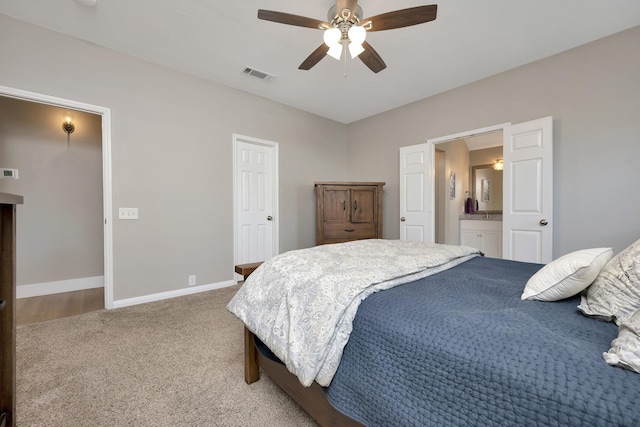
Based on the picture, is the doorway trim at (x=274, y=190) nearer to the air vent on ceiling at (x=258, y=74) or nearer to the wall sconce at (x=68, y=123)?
the air vent on ceiling at (x=258, y=74)

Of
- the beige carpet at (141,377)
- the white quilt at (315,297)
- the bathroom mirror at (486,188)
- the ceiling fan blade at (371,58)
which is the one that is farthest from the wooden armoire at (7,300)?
the bathroom mirror at (486,188)

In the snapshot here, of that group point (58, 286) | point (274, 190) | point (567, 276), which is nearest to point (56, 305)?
point (58, 286)

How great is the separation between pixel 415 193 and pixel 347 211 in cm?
106

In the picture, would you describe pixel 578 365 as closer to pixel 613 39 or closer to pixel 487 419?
pixel 487 419

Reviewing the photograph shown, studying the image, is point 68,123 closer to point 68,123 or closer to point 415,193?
point 68,123

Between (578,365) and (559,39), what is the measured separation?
11.1ft

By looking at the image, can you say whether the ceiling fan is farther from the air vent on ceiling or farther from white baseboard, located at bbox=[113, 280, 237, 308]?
white baseboard, located at bbox=[113, 280, 237, 308]

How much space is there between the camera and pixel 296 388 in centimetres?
130

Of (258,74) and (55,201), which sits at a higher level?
(258,74)

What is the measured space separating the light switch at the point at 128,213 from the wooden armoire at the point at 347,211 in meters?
2.29

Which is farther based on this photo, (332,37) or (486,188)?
(486,188)

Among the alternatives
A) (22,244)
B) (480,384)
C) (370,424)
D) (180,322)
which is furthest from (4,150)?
(480,384)

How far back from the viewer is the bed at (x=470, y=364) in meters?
0.56

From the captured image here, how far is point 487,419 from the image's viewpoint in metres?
0.65
